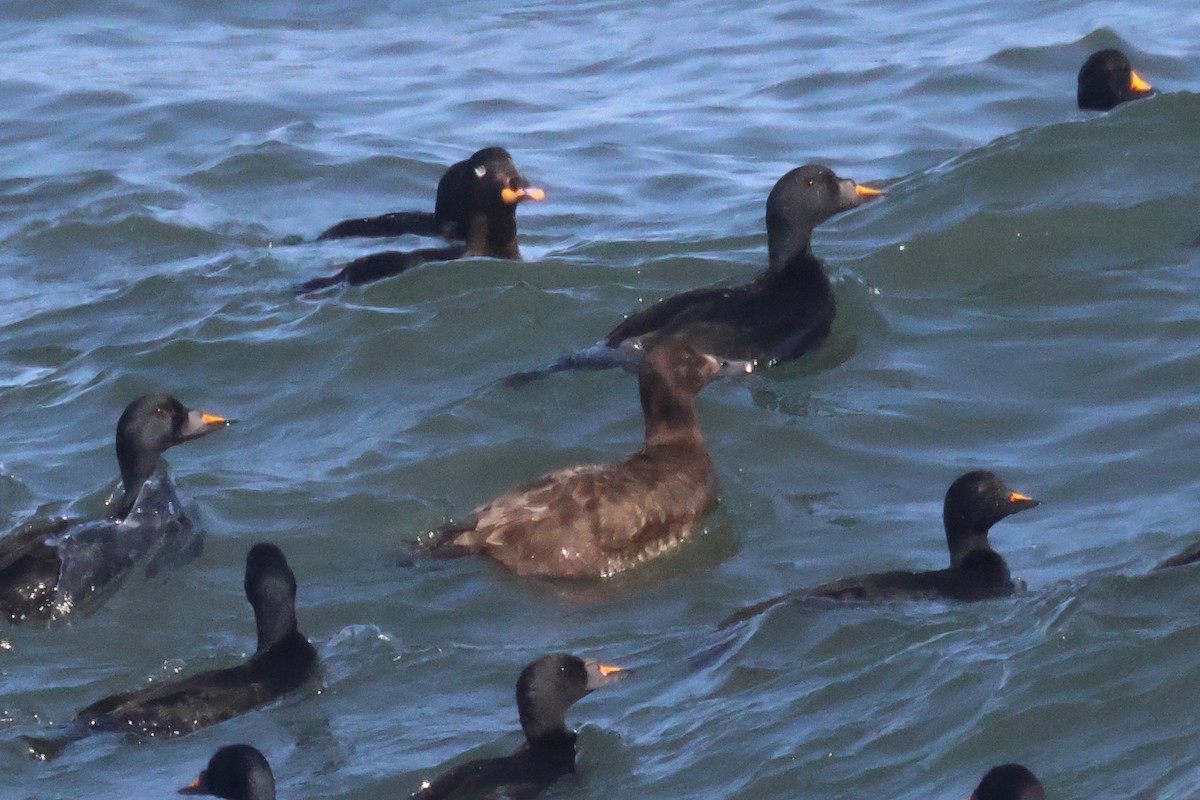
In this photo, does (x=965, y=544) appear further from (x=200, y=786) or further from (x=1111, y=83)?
(x=1111, y=83)

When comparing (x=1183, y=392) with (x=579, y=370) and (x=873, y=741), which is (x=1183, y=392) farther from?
(x=873, y=741)

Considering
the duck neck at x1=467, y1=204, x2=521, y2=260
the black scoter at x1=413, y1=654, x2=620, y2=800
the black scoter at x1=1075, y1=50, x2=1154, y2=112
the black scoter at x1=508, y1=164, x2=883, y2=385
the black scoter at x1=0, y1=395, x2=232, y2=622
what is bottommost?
the black scoter at x1=413, y1=654, x2=620, y2=800

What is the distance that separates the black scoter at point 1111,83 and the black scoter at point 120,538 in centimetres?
721

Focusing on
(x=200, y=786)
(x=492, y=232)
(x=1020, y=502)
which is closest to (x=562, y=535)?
(x=1020, y=502)

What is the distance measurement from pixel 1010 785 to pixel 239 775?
2.57 m

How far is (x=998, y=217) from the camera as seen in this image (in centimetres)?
1282

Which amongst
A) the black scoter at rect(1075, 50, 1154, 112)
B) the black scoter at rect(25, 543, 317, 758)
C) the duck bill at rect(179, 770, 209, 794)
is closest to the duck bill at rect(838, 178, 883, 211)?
the black scoter at rect(1075, 50, 1154, 112)

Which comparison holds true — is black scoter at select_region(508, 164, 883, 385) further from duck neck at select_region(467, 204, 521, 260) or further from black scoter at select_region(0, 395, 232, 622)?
black scoter at select_region(0, 395, 232, 622)

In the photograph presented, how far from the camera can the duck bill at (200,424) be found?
10188 millimetres

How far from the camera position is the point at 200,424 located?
402 inches

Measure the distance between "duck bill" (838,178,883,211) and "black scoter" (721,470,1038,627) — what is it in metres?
3.69

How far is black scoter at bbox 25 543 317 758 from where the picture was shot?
775cm

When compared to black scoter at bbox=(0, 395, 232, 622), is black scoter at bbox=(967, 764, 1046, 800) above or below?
below

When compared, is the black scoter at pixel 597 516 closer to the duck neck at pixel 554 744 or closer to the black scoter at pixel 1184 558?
the duck neck at pixel 554 744
